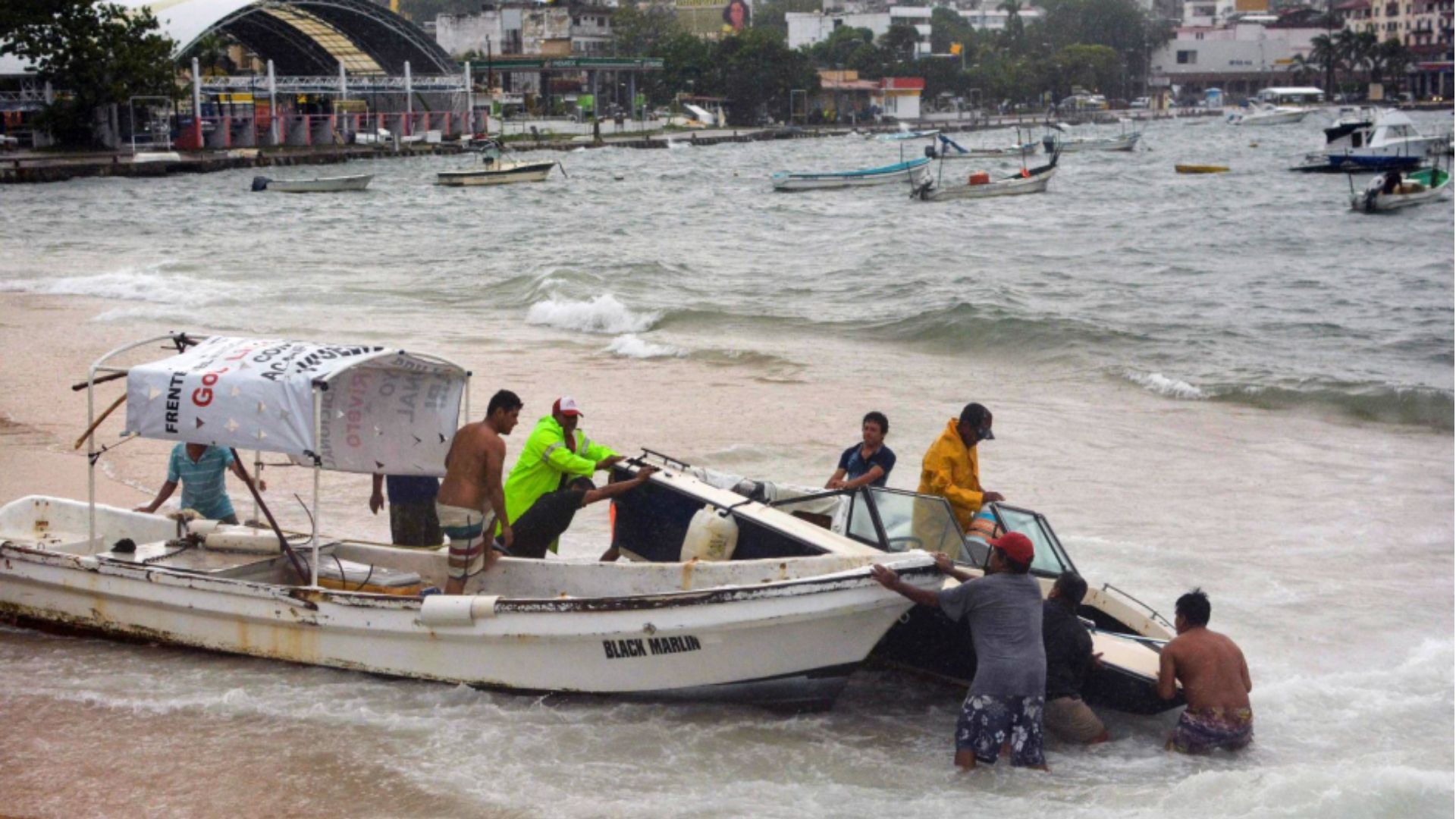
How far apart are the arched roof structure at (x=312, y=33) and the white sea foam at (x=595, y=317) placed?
62.7m

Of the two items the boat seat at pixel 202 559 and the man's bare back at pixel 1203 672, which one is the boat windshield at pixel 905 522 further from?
the boat seat at pixel 202 559

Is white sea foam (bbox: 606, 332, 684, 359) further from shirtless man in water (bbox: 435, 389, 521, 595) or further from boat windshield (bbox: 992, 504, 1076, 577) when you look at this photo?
boat windshield (bbox: 992, 504, 1076, 577)

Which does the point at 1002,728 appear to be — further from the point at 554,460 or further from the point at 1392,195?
the point at 1392,195

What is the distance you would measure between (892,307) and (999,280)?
445 cm

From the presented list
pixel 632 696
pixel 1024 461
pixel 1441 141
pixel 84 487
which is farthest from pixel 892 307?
pixel 1441 141

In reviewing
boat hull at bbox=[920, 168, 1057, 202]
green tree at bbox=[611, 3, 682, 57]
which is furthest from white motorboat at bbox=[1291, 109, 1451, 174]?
green tree at bbox=[611, 3, 682, 57]

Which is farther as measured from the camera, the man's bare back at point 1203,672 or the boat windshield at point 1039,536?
the boat windshield at point 1039,536

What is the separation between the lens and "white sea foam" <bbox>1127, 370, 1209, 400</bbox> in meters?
18.5

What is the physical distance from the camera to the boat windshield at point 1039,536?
8648 mm

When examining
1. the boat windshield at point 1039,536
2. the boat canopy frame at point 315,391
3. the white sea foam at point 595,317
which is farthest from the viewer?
the white sea foam at point 595,317

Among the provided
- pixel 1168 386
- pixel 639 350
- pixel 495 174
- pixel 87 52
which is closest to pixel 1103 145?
pixel 495 174

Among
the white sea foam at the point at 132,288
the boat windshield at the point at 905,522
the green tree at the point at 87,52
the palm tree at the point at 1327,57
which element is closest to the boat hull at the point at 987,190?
the white sea foam at the point at 132,288

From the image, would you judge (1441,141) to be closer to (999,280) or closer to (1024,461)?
(999,280)

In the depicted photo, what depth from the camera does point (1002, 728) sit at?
295 inches
